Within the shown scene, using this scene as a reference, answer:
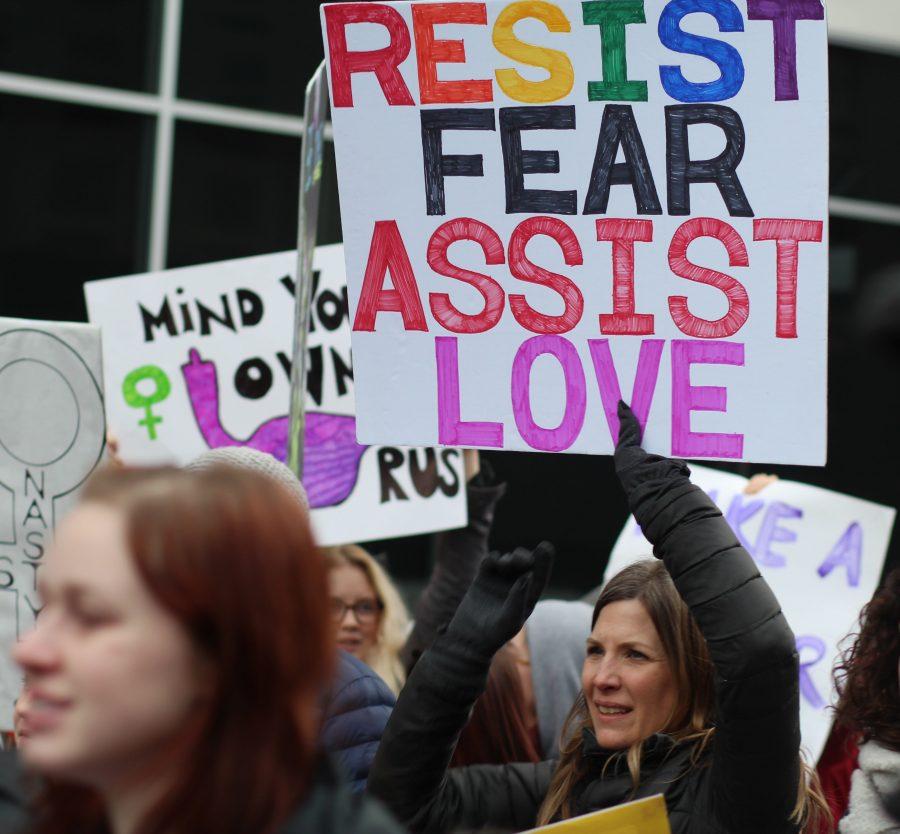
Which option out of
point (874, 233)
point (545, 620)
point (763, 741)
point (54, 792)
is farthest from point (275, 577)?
point (874, 233)

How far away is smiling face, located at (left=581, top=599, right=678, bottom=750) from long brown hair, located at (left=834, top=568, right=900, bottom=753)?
0.49 metres

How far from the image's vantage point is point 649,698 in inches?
97.7

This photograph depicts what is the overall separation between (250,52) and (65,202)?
1.23 meters

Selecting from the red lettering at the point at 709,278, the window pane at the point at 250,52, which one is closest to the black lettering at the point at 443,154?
the red lettering at the point at 709,278

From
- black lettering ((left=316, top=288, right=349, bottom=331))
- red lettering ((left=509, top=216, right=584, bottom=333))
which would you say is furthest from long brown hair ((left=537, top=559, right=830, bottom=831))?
black lettering ((left=316, top=288, right=349, bottom=331))

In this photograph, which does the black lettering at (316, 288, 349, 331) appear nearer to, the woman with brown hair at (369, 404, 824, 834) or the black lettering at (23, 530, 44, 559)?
the black lettering at (23, 530, 44, 559)

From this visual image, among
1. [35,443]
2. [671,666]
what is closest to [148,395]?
[35,443]

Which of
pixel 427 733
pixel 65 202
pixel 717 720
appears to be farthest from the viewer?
pixel 65 202

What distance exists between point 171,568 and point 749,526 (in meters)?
3.07

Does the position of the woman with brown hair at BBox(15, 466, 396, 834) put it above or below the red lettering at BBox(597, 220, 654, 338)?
below

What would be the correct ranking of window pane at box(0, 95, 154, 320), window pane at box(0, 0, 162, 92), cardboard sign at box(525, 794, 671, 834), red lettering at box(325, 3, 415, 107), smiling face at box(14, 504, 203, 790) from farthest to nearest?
window pane at box(0, 0, 162, 92), window pane at box(0, 95, 154, 320), red lettering at box(325, 3, 415, 107), cardboard sign at box(525, 794, 671, 834), smiling face at box(14, 504, 203, 790)

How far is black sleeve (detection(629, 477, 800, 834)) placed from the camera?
81.4 inches

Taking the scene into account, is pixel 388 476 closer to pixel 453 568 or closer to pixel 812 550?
pixel 453 568

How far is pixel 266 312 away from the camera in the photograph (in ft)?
13.8
